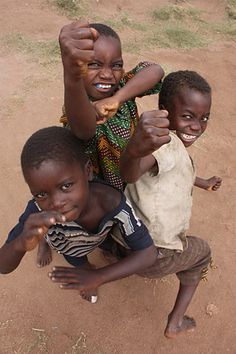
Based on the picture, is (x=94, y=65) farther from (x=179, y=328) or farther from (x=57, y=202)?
(x=179, y=328)

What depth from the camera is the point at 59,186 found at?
5.46 ft

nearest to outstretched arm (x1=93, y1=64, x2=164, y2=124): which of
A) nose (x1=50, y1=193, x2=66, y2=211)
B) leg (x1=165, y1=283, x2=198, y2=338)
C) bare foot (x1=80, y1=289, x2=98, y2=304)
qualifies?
nose (x1=50, y1=193, x2=66, y2=211)

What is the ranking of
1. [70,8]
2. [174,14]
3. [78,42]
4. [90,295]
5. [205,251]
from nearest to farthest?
[78,42] → [205,251] → [90,295] → [70,8] → [174,14]

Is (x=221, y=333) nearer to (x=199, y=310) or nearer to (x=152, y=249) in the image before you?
(x=199, y=310)

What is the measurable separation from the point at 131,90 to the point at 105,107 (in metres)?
0.21

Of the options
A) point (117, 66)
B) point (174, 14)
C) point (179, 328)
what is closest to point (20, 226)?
point (117, 66)

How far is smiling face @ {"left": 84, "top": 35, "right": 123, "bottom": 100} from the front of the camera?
1.82 metres

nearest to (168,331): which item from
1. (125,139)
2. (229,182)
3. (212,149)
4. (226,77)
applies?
(125,139)

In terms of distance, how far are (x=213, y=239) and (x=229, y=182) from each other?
0.64 meters

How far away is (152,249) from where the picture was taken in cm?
189

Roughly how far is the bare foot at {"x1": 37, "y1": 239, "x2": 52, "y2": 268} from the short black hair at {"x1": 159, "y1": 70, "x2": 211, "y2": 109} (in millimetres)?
1171

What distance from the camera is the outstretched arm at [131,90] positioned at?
69.4 inches

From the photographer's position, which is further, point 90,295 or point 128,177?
point 90,295

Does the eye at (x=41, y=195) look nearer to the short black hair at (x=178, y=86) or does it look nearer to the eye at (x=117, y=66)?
the eye at (x=117, y=66)
